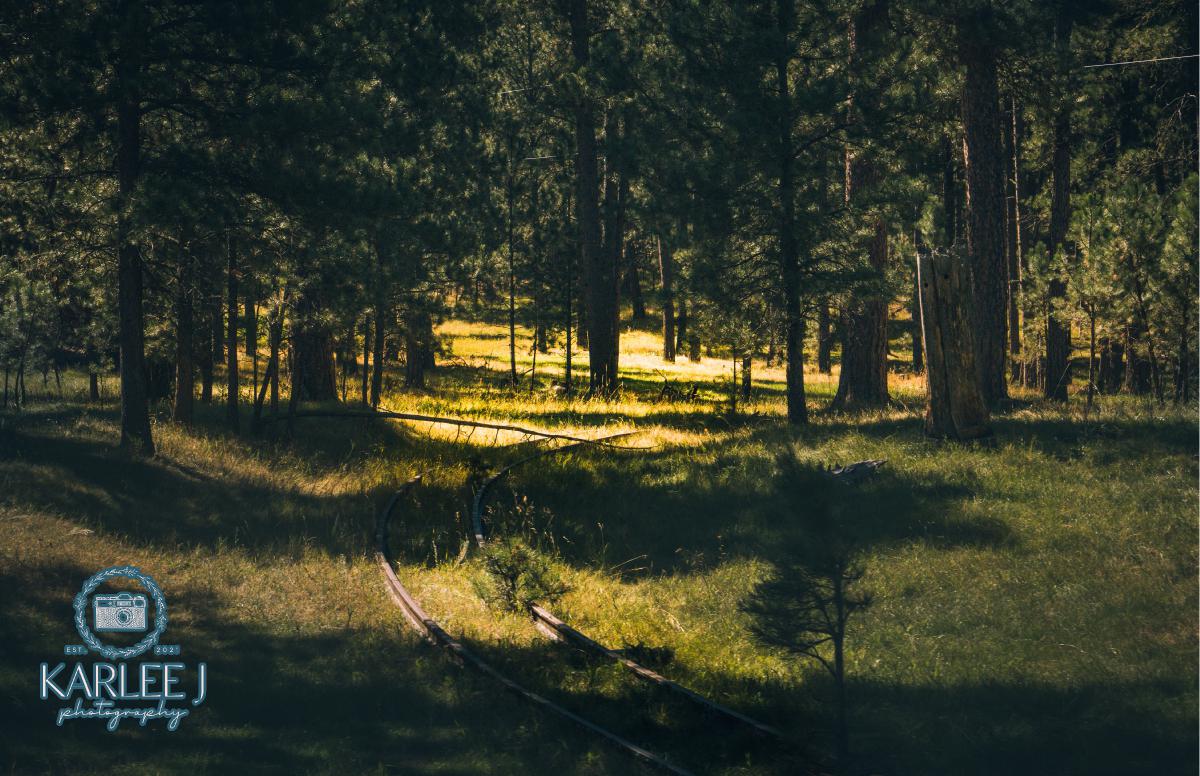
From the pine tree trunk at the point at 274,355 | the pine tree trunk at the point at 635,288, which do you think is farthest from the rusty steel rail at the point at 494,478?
the pine tree trunk at the point at 635,288

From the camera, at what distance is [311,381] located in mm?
24641

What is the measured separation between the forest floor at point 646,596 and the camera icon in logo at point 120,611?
0.94 feet

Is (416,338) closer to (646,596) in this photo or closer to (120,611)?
(646,596)

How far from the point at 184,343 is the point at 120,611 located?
10260 millimetres

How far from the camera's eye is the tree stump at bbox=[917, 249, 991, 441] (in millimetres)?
13844

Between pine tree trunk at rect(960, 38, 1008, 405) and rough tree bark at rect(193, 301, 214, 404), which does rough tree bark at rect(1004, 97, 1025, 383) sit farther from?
rough tree bark at rect(193, 301, 214, 404)

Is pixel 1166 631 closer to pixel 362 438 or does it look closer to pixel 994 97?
pixel 994 97

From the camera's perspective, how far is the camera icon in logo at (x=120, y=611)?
874 centimetres

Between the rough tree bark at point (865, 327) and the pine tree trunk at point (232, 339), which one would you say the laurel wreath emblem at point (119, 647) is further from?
the rough tree bark at point (865, 327)

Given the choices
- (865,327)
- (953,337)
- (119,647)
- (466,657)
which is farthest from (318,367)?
(466,657)

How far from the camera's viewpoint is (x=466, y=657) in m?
8.34

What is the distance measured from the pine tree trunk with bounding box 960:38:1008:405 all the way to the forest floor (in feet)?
6.57

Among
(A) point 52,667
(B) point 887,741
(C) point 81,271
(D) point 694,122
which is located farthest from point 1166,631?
(C) point 81,271

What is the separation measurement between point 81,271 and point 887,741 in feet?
51.3
